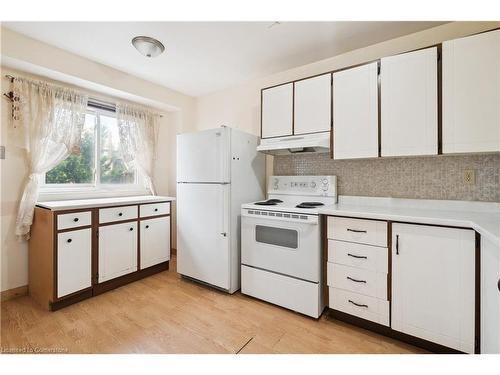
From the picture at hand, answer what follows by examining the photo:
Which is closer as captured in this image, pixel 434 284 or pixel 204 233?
pixel 434 284

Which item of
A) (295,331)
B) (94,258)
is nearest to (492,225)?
(295,331)

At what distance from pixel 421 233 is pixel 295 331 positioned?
1.15 meters

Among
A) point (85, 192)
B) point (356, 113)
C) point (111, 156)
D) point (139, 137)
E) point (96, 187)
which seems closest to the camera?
point (356, 113)

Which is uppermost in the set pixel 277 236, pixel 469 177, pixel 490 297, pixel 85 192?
pixel 469 177

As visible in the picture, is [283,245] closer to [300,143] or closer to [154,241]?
[300,143]

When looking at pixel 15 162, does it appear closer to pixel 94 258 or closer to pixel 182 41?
pixel 94 258

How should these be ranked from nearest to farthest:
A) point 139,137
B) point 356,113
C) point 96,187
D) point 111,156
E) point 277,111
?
1. point 356,113
2. point 277,111
3. point 96,187
4. point 111,156
5. point 139,137

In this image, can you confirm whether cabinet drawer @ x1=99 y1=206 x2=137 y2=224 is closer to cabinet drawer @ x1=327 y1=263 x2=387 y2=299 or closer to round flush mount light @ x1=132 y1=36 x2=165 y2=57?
round flush mount light @ x1=132 y1=36 x2=165 y2=57

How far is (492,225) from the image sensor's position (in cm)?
134

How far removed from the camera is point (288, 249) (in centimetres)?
212

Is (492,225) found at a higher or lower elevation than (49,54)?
lower

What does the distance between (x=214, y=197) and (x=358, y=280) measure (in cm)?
148

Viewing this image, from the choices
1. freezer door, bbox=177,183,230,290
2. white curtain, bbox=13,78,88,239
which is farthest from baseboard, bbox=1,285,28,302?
freezer door, bbox=177,183,230,290

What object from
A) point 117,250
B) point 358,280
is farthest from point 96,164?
point 358,280
